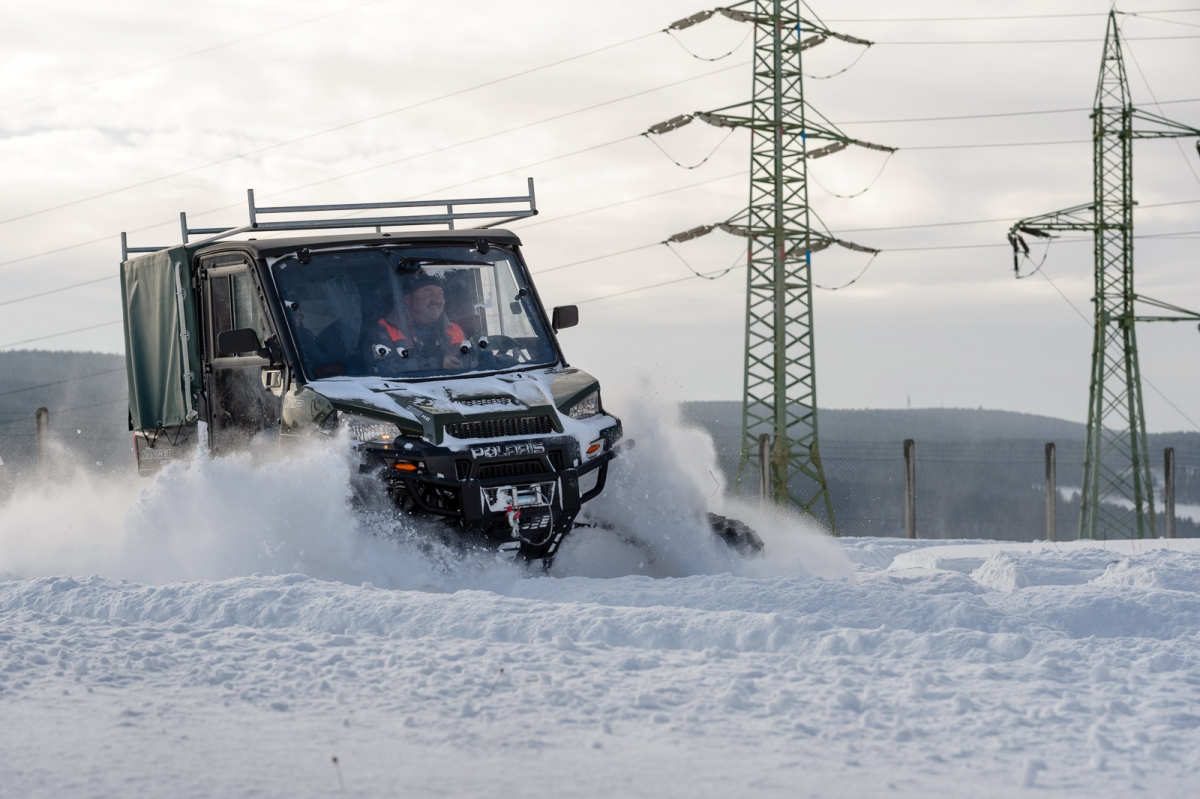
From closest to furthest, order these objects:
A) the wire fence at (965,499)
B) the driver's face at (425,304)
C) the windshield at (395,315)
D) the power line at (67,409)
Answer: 1. the windshield at (395,315)
2. the driver's face at (425,304)
3. the power line at (67,409)
4. the wire fence at (965,499)

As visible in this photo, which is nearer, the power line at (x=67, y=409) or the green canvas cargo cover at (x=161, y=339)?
the green canvas cargo cover at (x=161, y=339)

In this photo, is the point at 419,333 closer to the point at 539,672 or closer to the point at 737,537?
the point at 737,537

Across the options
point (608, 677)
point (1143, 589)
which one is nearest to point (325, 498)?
point (608, 677)

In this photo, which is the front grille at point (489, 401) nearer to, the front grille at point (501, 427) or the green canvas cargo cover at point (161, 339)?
the front grille at point (501, 427)

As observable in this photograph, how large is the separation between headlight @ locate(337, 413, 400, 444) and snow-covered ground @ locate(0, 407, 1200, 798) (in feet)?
0.77

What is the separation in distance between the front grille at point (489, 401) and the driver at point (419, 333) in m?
0.64

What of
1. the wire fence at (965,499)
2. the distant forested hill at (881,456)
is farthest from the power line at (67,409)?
the wire fence at (965,499)

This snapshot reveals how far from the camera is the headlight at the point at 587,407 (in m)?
9.20

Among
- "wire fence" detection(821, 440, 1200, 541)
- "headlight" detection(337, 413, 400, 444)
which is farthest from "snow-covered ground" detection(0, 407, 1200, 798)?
"wire fence" detection(821, 440, 1200, 541)

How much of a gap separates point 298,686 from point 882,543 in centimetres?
984

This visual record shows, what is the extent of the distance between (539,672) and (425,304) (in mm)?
4390

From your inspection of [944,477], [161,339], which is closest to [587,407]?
[161,339]

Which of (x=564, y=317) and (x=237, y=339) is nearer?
(x=237, y=339)

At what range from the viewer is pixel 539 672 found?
5.59 m
